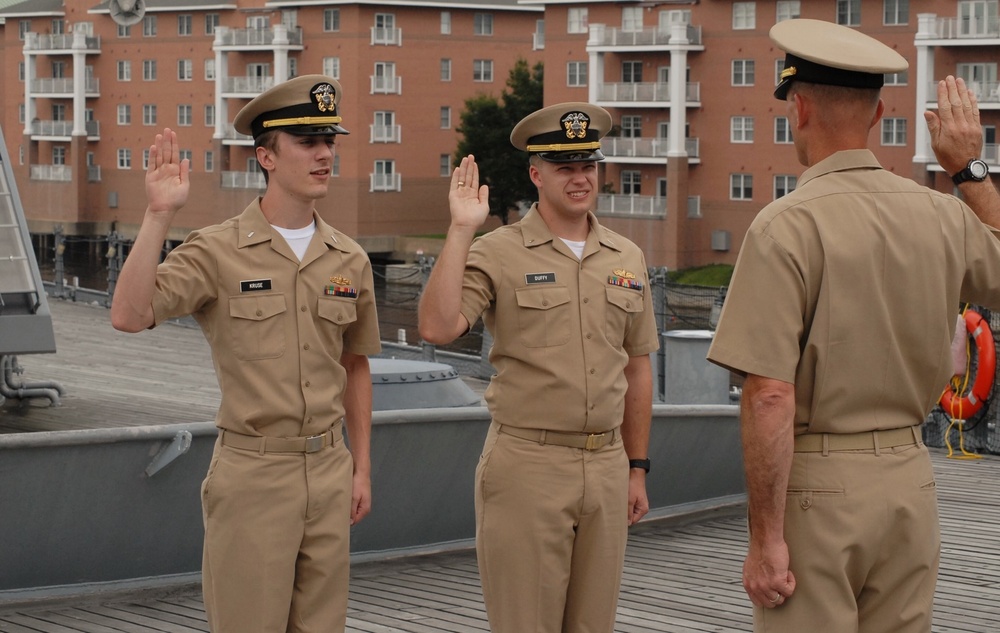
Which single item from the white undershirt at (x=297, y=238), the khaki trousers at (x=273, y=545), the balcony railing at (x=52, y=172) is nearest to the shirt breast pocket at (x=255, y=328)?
the white undershirt at (x=297, y=238)

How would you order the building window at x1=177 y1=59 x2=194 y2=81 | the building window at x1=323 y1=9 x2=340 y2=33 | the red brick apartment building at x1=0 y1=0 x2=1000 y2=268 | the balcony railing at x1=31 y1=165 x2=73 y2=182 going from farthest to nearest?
the balcony railing at x1=31 y1=165 x2=73 y2=182 → the building window at x1=177 y1=59 x2=194 y2=81 → the building window at x1=323 y1=9 x2=340 y2=33 → the red brick apartment building at x1=0 y1=0 x2=1000 y2=268

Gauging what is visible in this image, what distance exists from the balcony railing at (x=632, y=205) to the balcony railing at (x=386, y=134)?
12.7 metres

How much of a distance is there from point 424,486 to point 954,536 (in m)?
3.20

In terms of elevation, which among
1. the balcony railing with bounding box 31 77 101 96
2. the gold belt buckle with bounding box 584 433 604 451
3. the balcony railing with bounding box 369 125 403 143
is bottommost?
the gold belt buckle with bounding box 584 433 604 451

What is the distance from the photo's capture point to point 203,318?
4895mm

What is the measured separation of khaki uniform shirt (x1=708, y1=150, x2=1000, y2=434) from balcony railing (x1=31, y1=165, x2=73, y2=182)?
3163 inches

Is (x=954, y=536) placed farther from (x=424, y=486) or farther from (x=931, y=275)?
(x=931, y=275)

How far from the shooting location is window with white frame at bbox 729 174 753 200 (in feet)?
194

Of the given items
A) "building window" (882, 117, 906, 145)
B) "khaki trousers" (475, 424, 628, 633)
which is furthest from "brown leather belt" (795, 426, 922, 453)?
"building window" (882, 117, 906, 145)

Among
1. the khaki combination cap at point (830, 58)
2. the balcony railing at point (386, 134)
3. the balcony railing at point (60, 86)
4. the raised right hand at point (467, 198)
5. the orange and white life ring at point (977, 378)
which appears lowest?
the orange and white life ring at point (977, 378)

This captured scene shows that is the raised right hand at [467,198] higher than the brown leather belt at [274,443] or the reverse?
higher

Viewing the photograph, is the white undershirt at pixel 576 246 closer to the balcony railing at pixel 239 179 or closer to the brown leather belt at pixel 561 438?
the brown leather belt at pixel 561 438

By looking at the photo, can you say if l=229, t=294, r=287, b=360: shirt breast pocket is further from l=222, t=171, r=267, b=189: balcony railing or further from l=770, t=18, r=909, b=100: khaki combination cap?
l=222, t=171, r=267, b=189: balcony railing

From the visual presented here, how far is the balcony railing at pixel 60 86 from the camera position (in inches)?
3177
